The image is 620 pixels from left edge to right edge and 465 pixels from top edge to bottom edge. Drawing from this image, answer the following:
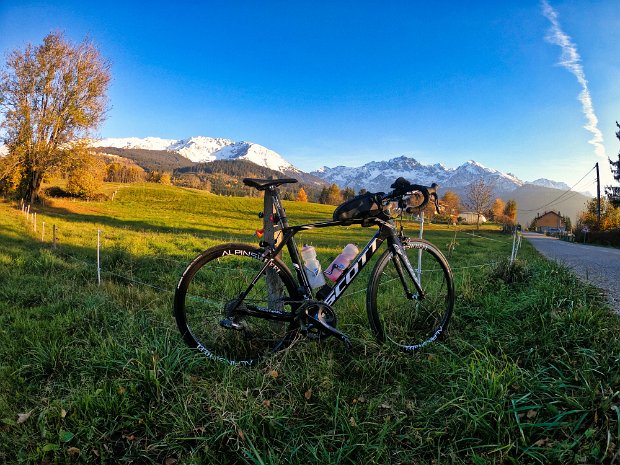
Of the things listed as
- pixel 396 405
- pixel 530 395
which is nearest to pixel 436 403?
pixel 396 405

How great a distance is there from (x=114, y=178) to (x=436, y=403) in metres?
130

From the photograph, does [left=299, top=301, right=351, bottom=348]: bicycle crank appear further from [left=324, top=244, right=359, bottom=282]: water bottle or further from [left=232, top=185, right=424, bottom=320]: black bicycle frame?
[left=324, top=244, right=359, bottom=282]: water bottle

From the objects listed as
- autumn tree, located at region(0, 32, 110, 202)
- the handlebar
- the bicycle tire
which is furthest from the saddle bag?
autumn tree, located at region(0, 32, 110, 202)

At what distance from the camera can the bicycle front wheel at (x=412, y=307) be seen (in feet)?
11.1

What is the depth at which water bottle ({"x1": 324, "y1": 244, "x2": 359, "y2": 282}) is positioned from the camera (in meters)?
3.55

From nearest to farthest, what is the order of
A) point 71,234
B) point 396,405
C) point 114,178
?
point 396,405 < point 71,234 < point 114,178

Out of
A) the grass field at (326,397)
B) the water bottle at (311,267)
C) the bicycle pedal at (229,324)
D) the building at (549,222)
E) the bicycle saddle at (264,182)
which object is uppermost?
the building at (549,222)

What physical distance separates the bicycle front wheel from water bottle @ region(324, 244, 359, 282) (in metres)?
0.31

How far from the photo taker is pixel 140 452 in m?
2.15

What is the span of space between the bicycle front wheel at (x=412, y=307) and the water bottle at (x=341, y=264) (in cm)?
31

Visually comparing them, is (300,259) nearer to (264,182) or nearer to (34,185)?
(264,182)

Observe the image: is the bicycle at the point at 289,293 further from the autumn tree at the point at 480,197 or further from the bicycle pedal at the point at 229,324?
the autumn tree at the point at 480,197

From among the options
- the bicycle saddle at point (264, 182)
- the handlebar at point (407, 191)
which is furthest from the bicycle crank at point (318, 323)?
the handlebar at point (407, 191)

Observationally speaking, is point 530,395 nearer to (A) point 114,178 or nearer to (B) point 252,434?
(B) point 252,434
